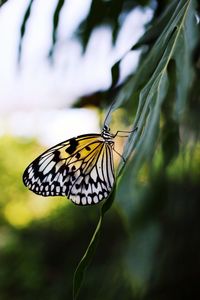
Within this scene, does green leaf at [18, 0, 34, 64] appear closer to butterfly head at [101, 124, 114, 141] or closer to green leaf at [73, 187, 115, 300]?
butterfly head at [101, 124, 114, 141]

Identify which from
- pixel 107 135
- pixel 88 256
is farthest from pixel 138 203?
pixel 88 256

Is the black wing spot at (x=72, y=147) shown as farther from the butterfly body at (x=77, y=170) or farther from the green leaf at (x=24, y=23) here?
the green leaf at (x=24, y=23)

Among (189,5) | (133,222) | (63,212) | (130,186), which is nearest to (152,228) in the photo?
(133,222)

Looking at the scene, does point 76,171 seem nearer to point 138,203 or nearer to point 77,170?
point 77,170

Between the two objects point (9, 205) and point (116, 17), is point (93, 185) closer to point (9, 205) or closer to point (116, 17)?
point (116, 17)

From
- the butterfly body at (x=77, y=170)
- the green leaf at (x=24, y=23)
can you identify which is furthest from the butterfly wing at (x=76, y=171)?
the green leaf at (x=24, y=23)

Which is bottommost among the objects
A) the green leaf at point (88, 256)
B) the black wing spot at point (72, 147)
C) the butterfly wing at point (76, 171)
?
the green leaf at point (88, 256)

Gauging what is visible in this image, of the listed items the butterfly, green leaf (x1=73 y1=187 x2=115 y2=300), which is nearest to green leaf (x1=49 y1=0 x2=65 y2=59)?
the butterfly
